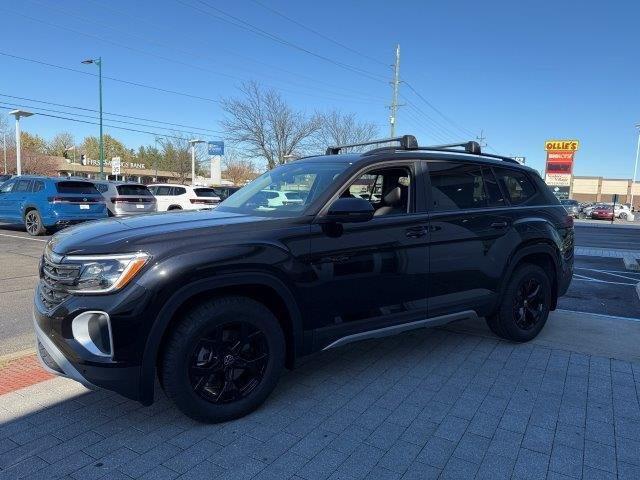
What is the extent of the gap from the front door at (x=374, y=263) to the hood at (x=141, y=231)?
23.0 inches

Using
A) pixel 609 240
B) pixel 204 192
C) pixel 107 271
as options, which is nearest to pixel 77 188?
pixel 204 192

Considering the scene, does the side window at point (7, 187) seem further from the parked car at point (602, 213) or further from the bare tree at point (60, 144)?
the bare tree at point (60, 144)

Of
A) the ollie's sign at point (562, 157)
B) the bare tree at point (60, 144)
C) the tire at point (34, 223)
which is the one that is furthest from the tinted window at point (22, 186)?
the bare tree at point (60, 144)

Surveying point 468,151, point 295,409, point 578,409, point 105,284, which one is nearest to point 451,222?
point 468,151

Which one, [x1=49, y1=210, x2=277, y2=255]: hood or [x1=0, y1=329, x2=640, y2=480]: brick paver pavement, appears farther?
[x1=49, y1=210, x2=277, y2=255]: hood

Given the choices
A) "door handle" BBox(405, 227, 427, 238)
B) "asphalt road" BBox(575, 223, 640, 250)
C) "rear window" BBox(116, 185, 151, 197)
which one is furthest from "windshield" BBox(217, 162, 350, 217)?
"asphalt road" BBox(575, 223, 640, 250)

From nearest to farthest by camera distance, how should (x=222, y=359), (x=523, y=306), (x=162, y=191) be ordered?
(x=222, y=359)
(x=523, y=306)
(x=162, y=191)

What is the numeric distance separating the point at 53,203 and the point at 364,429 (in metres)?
12.8

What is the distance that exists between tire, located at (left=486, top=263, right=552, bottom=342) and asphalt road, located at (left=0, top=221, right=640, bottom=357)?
→ 1.83 m

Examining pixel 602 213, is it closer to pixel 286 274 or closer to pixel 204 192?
pixel 204 192

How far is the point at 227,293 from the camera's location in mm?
3189

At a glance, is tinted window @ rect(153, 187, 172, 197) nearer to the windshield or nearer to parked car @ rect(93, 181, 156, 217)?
parked car @ rect(93, 181, 156, 217)

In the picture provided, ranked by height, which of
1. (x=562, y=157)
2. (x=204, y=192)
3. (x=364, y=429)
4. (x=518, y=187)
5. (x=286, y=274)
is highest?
(x=562, y=157)

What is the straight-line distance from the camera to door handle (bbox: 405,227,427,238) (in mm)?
3930
